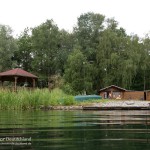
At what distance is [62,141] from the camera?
25.4 feet

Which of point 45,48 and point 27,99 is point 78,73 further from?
point 27,99

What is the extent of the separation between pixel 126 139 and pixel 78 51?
5058 centimetres

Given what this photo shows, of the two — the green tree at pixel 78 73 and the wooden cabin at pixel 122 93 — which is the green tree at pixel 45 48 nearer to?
the green tree at pixel 78 73

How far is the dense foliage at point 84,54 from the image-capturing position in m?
57.6

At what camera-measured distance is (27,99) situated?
28734 mm

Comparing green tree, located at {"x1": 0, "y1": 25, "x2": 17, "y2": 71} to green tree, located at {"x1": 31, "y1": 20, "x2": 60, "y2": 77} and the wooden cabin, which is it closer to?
green tree, located at {"x1": 31, "y1": 20, "x2": 60, "y2": 77}

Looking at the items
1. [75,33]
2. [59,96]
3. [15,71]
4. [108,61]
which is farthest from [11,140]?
[75,33]

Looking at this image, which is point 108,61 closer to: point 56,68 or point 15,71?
point 56,68

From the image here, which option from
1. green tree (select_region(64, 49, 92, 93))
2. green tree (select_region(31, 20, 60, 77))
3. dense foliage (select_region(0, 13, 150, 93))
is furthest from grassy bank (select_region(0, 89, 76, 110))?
green tree (select_region(31, 20, 60, 77))

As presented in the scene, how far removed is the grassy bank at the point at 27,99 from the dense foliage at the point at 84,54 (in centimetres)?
2136

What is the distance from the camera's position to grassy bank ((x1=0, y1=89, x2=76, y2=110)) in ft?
90.6

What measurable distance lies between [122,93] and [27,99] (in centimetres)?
2838

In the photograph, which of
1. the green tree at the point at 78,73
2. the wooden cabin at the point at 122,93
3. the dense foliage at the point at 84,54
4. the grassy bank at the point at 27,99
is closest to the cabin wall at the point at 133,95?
the wooden cabin at the point at 122,93

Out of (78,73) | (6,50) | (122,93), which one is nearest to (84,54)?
(78,73)
